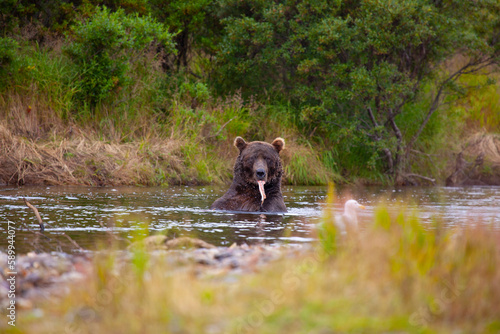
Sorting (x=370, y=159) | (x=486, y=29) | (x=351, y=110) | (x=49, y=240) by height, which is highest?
(x=486, y=29)

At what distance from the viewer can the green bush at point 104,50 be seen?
15852mm

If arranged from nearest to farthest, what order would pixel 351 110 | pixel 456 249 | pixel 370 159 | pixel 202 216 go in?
pixel 456 249 < pixel 202 216 < pixel 370 159 < pixel 351 110

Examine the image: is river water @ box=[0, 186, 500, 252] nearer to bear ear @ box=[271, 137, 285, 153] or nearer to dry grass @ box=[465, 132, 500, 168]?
bear ear @ box=[271, 137, 285, 153]

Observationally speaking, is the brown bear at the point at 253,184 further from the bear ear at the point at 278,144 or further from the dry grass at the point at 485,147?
the dry grass at the point at 485,147

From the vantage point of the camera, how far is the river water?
6.85 m

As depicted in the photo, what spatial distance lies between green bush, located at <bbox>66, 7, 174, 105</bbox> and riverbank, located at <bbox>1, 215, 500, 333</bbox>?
12701mm

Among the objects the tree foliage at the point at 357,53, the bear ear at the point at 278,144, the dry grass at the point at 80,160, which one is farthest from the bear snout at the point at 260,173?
the tree foliage at the point at 357,53

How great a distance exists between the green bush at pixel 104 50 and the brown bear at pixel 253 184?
7.73 m

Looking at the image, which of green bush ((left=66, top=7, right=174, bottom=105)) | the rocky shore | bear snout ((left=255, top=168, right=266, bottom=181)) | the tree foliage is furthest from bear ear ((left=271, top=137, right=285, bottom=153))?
the tree foliage

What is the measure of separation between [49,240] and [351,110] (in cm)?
1470

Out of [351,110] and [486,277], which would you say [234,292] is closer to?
[486,277]

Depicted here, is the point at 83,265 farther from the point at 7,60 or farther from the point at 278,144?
the point at 7,60

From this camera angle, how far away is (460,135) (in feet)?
72.1

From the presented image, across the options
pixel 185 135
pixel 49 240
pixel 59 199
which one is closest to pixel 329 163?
pixel 185 135
